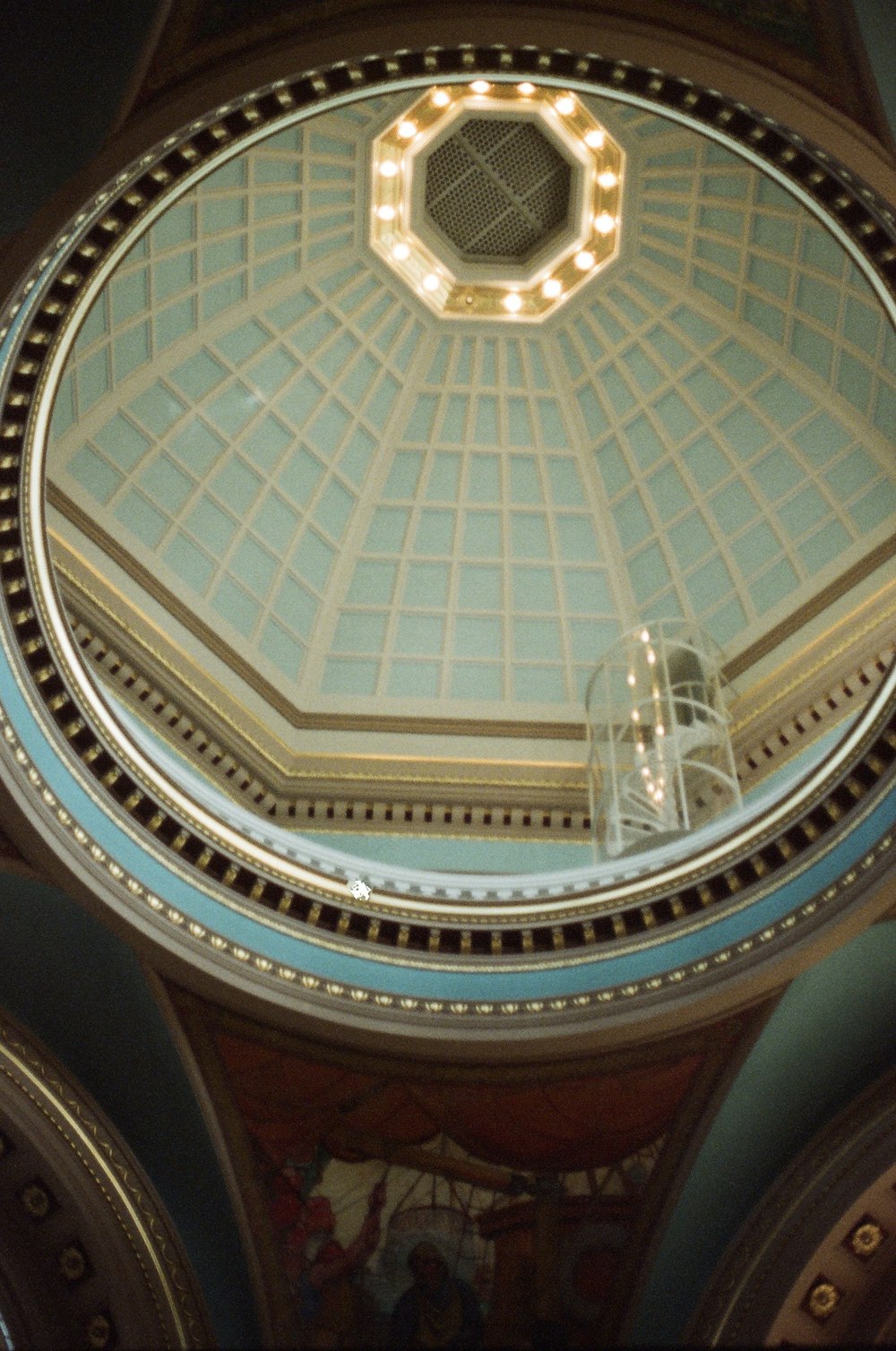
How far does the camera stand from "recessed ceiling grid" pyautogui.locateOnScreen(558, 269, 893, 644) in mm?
16562

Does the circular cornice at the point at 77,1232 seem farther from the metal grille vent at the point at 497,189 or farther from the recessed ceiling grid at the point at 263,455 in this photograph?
the metal grille vent at the point at 497,189

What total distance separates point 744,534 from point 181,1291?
10.00 meters

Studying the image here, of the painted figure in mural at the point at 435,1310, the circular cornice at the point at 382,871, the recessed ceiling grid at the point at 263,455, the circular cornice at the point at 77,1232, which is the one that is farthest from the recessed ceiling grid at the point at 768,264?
the circular cornice at the point at 77,1232

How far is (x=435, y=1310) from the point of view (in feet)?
36.9

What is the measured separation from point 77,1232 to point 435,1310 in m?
2.62

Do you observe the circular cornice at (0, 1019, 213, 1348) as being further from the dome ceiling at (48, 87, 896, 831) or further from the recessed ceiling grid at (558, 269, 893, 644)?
the recessed ceiling grid at (558, 269, 893, 644)

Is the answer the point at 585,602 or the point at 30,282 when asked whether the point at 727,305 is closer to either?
the point at 585,602

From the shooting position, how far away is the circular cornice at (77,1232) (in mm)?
10945

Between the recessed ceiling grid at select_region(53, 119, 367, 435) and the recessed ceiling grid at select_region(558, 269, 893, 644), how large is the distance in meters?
3.29

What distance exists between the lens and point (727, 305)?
17.2 meters

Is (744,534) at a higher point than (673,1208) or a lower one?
higher

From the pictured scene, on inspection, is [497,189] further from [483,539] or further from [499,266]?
[483,539]

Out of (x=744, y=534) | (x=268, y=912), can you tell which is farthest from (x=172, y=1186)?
(x=744, y=534)

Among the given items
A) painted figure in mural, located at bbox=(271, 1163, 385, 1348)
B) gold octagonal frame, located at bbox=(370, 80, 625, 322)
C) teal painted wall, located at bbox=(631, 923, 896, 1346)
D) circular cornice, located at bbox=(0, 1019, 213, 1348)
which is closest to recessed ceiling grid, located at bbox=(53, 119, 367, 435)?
gold octagonal frame, located at bbox=(370, 80, 625, 322)
